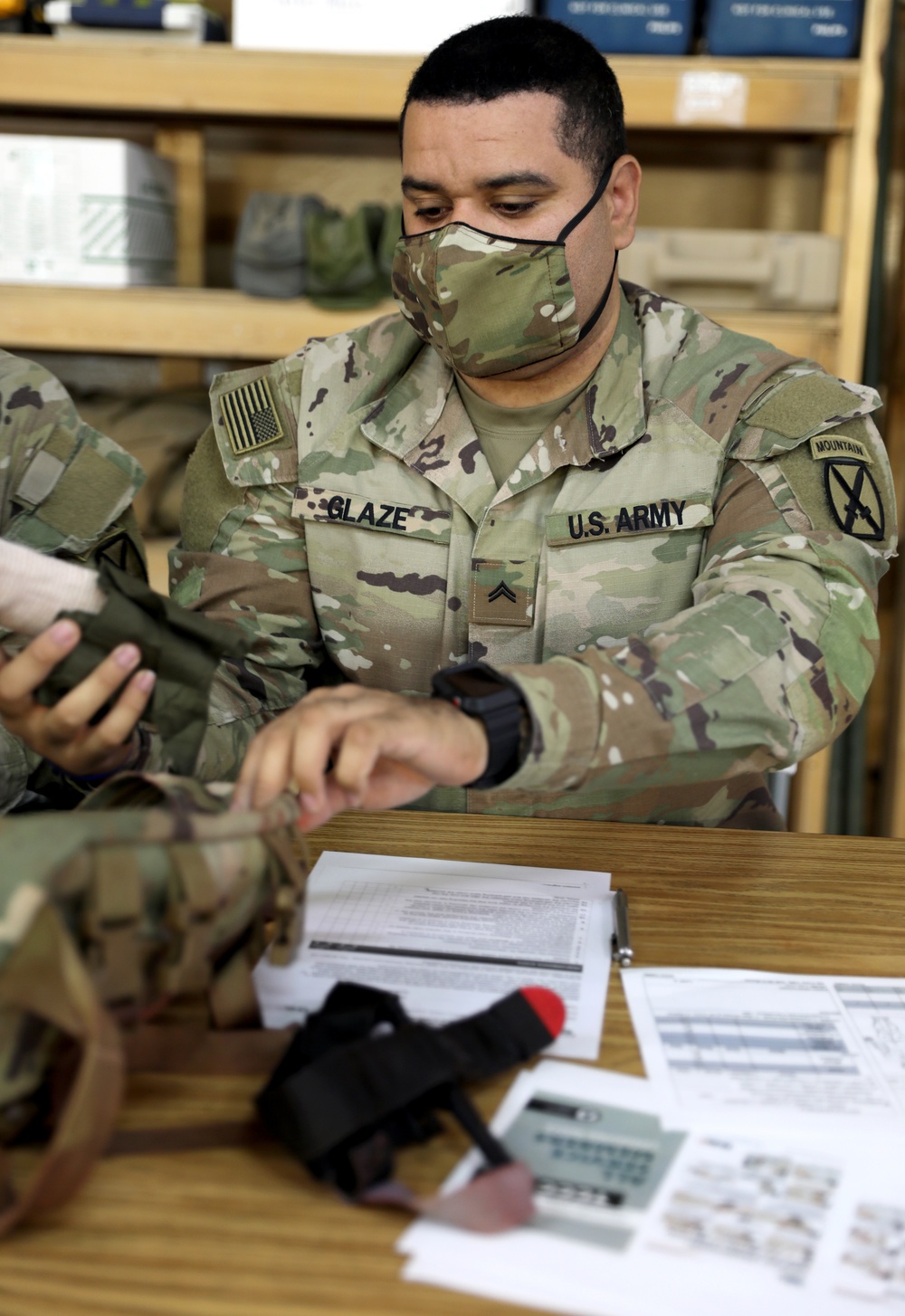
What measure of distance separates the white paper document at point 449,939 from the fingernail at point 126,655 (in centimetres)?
22

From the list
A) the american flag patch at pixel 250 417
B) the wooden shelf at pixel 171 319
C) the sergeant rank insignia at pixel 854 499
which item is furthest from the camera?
the wooden shelf at pixel 171 319

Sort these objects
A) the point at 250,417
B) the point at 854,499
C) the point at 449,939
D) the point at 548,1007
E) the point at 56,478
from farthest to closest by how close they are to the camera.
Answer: the point at 250,417 → the point at 56,478 → the point at 854,499 → the point at 449,939 → the point at 548,1007

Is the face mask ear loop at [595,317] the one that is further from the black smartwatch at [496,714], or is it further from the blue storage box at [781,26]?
the blue storage box at [781,26]

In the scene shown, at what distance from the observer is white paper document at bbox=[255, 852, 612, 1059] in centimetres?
80

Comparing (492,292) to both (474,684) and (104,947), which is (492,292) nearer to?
(474,684)

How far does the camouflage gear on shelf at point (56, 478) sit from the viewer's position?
136 centimetres

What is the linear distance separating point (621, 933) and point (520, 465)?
2.17 ft

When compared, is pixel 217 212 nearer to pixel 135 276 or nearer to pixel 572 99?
pixel 135 276

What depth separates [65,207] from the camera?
7.41 feet

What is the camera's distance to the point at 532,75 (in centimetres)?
131

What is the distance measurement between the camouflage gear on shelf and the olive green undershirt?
42cm

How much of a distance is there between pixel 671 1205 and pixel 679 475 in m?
0.91

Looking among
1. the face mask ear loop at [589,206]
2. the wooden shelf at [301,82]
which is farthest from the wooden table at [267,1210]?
the wooden shelf at [301,82]

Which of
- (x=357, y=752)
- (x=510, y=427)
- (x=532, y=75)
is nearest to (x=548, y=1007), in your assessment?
(x=357, y=752)
